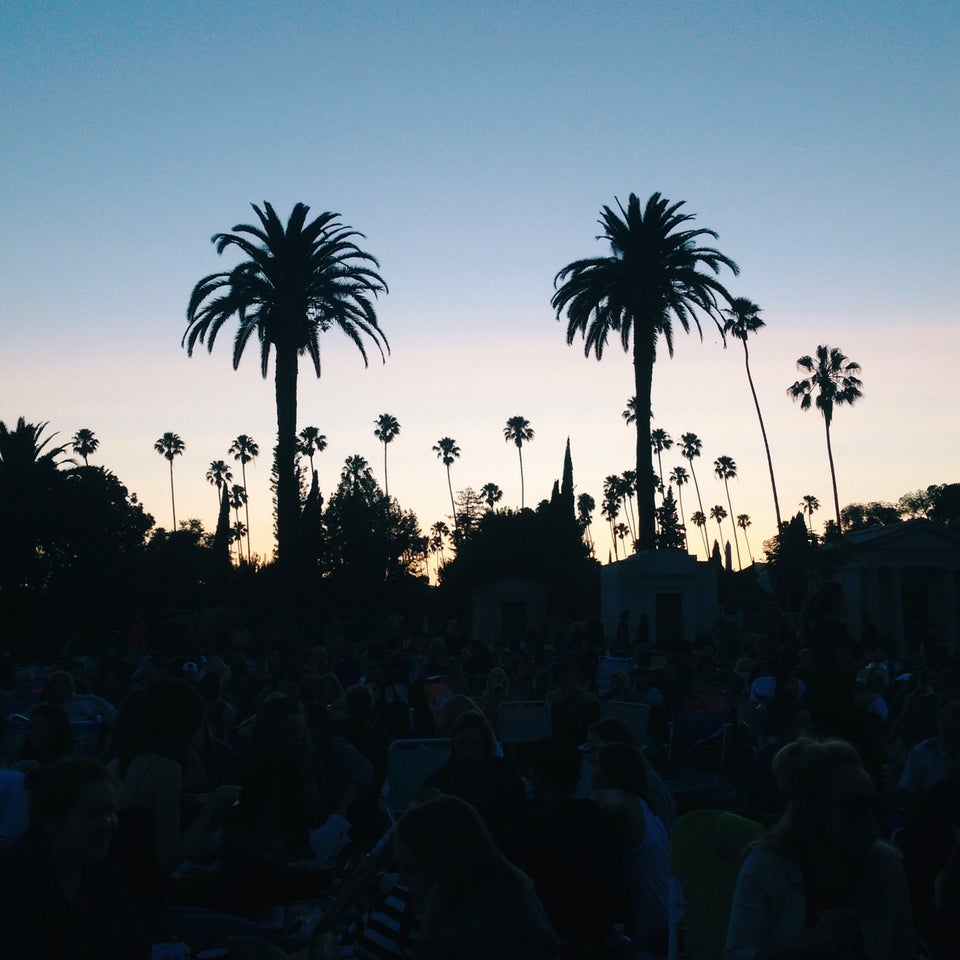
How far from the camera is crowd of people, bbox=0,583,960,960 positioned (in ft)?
10.9

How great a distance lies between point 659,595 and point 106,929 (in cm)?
3166

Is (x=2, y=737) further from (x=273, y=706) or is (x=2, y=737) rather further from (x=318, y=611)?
(x=318, y=611)

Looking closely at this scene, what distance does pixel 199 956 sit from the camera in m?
4.15

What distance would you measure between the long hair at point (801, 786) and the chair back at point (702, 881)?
4.03 ft

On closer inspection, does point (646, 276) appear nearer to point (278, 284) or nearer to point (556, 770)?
point (278, 284)

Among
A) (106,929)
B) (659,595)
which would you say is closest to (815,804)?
(106,929)

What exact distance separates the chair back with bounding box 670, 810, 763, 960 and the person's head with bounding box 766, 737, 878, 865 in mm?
1250

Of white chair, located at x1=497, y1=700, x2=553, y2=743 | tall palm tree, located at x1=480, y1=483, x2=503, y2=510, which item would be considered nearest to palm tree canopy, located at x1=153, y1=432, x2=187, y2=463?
tall palm tree, located at x1=480, y1=483, x2=503, y2=510

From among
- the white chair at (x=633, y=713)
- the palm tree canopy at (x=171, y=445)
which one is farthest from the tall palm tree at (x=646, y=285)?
the palm tree canopy at (x=171, y=445)

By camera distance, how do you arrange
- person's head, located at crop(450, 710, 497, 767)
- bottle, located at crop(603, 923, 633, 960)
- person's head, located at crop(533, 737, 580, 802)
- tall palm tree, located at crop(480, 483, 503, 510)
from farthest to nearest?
tall palm tree, located at crop(480, 483, 503, 510) < person's head, located at crop(450, 710, 497, 767) < person's head, located at crop(533, 737, 580, 802) < bottle, located at crop(603, 923, 633, 960)

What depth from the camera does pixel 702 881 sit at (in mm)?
4695

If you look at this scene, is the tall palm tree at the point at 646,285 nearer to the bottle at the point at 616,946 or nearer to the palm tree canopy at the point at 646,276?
the palm tree canopy at the point at 646,276

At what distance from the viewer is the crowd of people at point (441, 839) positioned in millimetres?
3322

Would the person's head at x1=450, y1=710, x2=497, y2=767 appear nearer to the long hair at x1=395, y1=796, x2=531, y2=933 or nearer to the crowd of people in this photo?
the crowd of people
